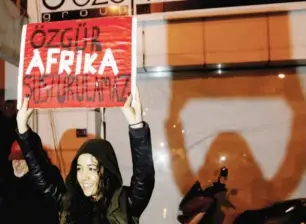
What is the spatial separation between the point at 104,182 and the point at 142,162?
347 mm

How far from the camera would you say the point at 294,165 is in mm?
4738

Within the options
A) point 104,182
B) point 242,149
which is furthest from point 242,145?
point 104,182

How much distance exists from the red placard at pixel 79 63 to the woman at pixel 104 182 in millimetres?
142

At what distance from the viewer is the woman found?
2252 mm

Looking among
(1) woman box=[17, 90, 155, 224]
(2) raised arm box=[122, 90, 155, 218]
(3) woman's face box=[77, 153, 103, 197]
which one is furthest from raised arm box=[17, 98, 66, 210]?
(2) raised arm box=[122, 90, 155, 218]

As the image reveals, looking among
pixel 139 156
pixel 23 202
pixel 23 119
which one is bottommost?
pixel 23 202

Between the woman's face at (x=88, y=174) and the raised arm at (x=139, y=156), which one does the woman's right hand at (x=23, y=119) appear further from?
the raised arm at (x=139, y=156)

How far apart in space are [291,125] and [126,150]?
77.8 inches

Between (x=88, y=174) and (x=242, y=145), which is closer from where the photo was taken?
(x=88, y=174)

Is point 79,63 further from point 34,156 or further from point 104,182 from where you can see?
point 104,182

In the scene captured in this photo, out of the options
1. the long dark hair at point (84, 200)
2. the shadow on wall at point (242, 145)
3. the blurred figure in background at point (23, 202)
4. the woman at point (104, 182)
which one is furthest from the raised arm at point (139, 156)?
the shadow on wall at point (242, 145)

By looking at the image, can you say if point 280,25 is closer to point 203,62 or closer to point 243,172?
point 203,62

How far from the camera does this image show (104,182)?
8.07 ft

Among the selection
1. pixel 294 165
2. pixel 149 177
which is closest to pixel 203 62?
pixel 294 165
